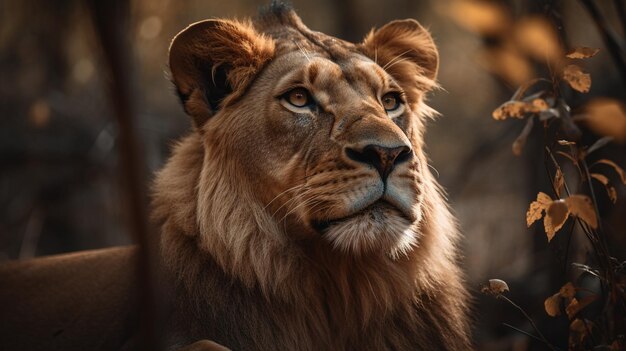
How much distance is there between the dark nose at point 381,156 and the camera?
3.30 meters

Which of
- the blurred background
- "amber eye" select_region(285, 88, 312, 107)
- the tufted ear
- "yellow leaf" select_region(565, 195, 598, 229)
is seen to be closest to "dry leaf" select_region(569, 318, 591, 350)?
"yellow leaf" select_region(565, 195, 598, 229)

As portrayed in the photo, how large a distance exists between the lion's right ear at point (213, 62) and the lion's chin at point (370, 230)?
103 centimetres

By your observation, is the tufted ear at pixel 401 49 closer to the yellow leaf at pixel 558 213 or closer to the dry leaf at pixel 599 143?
the dry leaf at pixel 599 143

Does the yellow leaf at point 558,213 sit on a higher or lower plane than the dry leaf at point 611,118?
lower

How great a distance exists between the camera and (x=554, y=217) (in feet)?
10.1

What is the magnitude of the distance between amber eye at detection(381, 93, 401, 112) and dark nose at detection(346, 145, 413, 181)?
0.77 meters

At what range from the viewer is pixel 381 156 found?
330 centimetres

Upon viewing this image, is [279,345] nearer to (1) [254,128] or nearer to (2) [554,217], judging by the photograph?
(1) [254,128]

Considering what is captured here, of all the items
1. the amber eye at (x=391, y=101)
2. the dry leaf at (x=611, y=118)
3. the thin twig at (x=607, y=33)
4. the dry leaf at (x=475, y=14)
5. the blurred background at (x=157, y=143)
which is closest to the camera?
the dry leaf at (x=611, y=118)

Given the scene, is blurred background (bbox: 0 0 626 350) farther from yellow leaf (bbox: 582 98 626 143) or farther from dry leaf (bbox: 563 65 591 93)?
yellow leaf (bbox: 582 98 626 143)

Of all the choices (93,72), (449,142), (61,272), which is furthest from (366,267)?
(449,142)

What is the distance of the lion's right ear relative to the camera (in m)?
3.96

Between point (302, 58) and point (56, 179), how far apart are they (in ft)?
16.9

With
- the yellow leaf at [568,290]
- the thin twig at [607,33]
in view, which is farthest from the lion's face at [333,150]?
the thin twig at [607,33]
